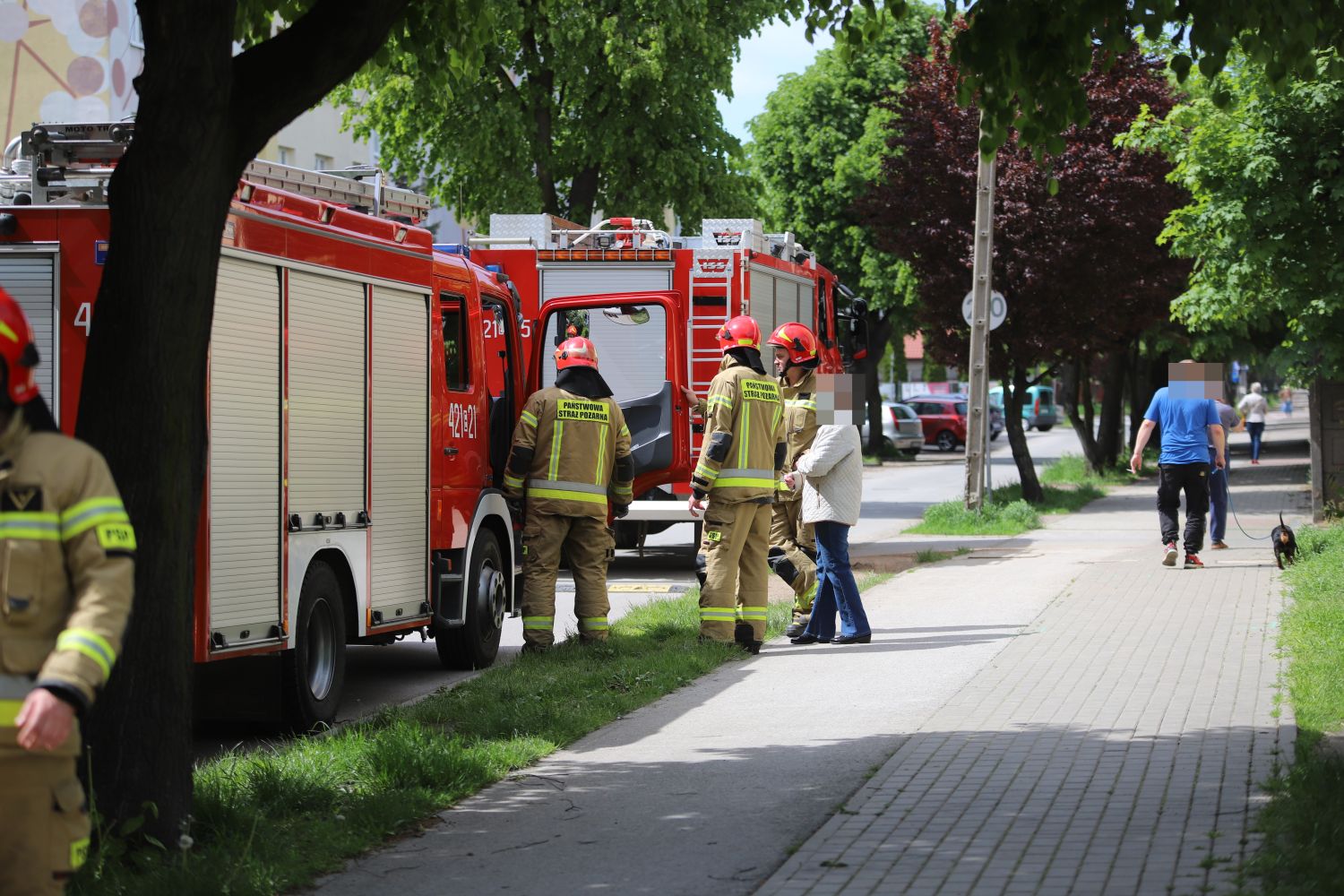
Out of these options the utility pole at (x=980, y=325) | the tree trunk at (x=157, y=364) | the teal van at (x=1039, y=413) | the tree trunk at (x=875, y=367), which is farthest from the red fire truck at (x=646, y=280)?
the teal van at (x=1039, y=413)

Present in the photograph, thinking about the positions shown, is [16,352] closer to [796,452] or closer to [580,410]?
[580,410]

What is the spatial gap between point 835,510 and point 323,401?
12.2 feet

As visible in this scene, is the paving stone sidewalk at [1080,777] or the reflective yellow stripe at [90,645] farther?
the paving stone sidewalk at [1080,777]

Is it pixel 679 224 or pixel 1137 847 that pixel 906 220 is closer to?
pixel 679 224

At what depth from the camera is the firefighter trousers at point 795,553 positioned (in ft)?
39.0

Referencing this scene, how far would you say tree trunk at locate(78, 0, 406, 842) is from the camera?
5.69 meters

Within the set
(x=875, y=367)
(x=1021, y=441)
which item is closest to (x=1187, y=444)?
(x=1021, y=441)

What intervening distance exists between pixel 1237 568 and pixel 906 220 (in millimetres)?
12058

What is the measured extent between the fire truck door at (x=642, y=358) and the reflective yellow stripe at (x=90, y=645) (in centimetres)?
896

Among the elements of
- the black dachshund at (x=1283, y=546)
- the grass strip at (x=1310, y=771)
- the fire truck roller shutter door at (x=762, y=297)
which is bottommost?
the grass strip at (x=1310, y=771)

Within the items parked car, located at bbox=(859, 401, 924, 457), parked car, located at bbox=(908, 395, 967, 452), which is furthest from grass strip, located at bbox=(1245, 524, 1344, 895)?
parked car, located at bbox=(908, 395, 967, 452)

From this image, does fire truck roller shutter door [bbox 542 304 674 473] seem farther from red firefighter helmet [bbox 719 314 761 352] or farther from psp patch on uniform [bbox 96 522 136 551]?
psp patch on uniform [bbox 96 522 136 551]

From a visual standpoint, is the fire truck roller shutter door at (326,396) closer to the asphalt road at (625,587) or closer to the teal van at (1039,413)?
the asphalt road at (625,587)

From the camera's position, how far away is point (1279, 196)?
58.8ft
